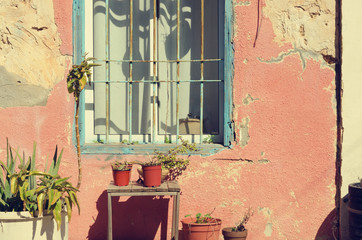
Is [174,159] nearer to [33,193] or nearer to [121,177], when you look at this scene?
[121,177]

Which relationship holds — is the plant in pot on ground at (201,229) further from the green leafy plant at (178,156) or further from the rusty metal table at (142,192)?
the green leafy plant at (178,156)

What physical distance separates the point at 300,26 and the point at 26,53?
2.41 m

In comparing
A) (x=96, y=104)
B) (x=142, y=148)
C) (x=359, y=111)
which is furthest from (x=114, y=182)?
(x=359, y=111)

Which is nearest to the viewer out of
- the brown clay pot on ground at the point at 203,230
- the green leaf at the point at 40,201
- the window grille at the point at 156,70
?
the green leaf at the point at 40,201

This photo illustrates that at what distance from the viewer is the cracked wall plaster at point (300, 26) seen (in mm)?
5020

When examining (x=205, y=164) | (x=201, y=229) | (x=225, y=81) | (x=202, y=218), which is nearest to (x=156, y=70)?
(x=225, y=81)

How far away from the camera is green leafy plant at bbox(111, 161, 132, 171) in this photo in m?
4.59

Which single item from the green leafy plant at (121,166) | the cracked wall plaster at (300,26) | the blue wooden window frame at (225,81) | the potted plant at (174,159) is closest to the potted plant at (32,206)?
the green leafy plant at (121,166)

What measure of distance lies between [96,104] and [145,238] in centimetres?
130

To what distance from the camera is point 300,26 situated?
5.02 metres

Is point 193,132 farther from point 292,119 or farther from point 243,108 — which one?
point 292,119

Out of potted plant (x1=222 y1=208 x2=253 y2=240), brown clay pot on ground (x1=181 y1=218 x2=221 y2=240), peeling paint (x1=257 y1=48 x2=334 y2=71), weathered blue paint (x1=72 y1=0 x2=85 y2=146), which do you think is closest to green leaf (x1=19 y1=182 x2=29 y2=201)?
weathered blue paint (x1=72 y1=0 x2=85 y2=146)

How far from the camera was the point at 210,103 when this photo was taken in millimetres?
5266

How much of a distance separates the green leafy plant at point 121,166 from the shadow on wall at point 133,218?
12.0 inches
